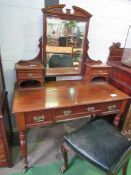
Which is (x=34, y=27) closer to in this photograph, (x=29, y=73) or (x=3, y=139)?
(x=29, y=73)

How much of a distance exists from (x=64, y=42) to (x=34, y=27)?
34cm

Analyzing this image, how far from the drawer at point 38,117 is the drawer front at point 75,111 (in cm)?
6

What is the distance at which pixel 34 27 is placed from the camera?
145 centimetres

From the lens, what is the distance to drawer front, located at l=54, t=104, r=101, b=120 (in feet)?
4.30

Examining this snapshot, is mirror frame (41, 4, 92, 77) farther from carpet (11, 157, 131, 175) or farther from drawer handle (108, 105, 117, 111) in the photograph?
carpet (11, 157, 131, 175)

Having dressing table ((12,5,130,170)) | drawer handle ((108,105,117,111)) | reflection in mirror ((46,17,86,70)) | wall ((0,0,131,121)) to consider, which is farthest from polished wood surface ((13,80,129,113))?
wall ((0,0,131,121))

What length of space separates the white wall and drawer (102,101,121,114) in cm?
64

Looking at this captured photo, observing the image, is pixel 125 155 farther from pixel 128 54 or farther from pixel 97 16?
pixel 97 16

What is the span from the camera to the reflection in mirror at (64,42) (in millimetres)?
1468

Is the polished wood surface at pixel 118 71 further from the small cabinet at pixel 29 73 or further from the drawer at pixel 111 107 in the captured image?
the small cabinet at pixel 29 73

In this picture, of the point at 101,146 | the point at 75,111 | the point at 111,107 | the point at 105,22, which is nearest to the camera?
the point at 101,146

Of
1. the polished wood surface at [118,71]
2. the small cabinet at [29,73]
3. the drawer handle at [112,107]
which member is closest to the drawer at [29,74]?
the small cabinet at [29,73]

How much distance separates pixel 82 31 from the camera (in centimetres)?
157

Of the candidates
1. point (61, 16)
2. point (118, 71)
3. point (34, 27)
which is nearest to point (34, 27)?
point (34, 27)
